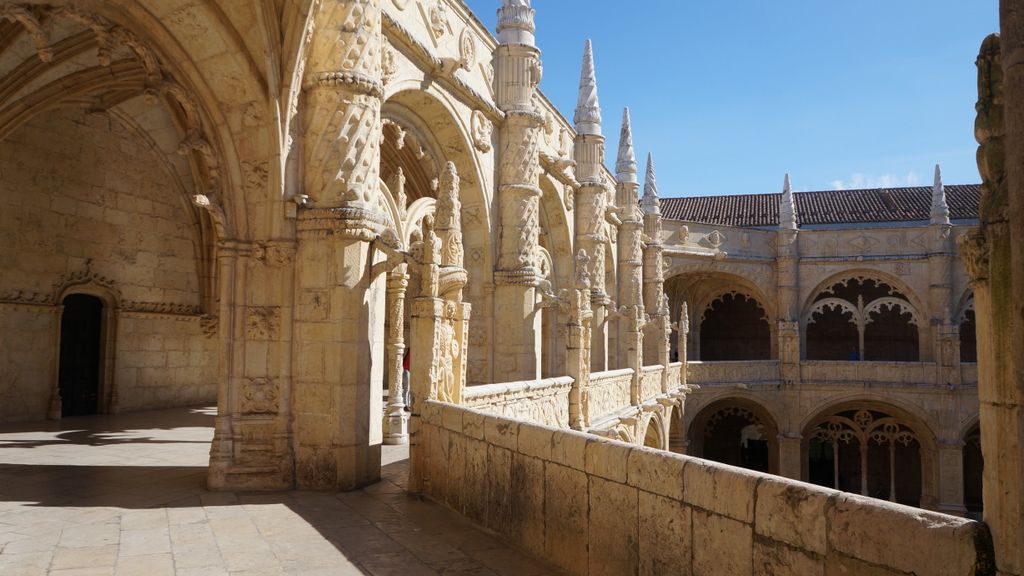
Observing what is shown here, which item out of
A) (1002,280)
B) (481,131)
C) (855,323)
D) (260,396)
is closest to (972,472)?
(855,323)

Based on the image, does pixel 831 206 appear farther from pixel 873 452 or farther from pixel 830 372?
pixel 873 452

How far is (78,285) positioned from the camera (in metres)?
11.4

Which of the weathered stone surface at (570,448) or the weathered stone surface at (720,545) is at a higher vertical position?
the weathered stone surface at (570,448)

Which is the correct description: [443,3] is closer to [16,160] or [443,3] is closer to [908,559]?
[16,160]

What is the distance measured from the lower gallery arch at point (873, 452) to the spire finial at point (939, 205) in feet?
21.4

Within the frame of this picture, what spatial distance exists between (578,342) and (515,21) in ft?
17.6

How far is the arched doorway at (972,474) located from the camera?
23812 millimetres

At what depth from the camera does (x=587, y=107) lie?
16.7 metres

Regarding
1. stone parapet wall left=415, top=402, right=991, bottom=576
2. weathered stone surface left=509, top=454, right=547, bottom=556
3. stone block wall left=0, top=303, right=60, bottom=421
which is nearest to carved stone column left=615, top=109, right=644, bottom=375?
stone block wall left=0, top=303, right=60, bottom=421

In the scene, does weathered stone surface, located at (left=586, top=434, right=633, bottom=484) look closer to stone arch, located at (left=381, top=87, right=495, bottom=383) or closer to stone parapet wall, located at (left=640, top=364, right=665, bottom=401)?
stone arch, located at (left=381, top=87, right=495, bottom=383)

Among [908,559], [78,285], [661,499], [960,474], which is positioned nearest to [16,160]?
[78,285]

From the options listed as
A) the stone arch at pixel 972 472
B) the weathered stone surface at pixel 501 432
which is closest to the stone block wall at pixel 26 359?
the weathered stone surface at pixel 501 432

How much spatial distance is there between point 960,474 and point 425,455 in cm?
2188

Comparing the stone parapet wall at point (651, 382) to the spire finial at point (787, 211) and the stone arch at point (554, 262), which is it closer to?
the stone arch at point (554, 262)
